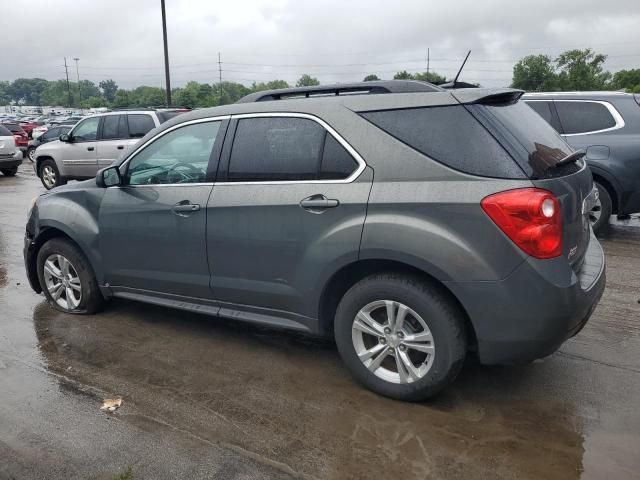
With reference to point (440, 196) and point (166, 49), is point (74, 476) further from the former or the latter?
point (166, 49)

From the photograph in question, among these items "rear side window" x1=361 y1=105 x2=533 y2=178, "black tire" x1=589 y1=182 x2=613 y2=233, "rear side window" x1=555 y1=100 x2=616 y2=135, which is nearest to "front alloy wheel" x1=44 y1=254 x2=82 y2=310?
"rear side window" x1=361 y1=105 x2=533 y2=178

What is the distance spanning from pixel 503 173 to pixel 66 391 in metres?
2.97

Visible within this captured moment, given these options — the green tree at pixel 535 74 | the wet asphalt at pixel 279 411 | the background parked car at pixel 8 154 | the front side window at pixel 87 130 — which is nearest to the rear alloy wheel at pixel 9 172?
the background parked car at pixel 8 154

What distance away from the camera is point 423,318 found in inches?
124

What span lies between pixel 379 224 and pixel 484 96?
0.91m

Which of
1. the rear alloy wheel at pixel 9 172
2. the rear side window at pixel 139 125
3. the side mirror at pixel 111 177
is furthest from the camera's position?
the rear alloy wheel at pixel 9 172

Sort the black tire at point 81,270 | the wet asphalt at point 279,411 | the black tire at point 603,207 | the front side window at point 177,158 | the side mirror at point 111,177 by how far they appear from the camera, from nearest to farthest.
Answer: the wet asphalt at point 279,411 < the front side window at point 177,158 < the side mirror at point 111,177 < the black tire at point 81,270 < the black tire at point 603,207

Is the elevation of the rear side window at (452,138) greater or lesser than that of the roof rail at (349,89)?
lesser

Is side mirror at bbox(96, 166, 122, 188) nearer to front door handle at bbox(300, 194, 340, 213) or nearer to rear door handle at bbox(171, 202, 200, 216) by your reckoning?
rear door handle at bbox(171, 202, 200, 216)

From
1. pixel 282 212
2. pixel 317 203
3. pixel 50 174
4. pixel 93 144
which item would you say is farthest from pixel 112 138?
pixel 317 203

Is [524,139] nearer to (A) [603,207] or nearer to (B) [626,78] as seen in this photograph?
(A) [603,207]

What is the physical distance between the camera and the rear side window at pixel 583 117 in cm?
711

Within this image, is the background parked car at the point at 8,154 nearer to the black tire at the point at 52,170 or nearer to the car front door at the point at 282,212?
the black tire at the point at 52,170

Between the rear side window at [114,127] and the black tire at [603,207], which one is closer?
the black tire at [603,207]
